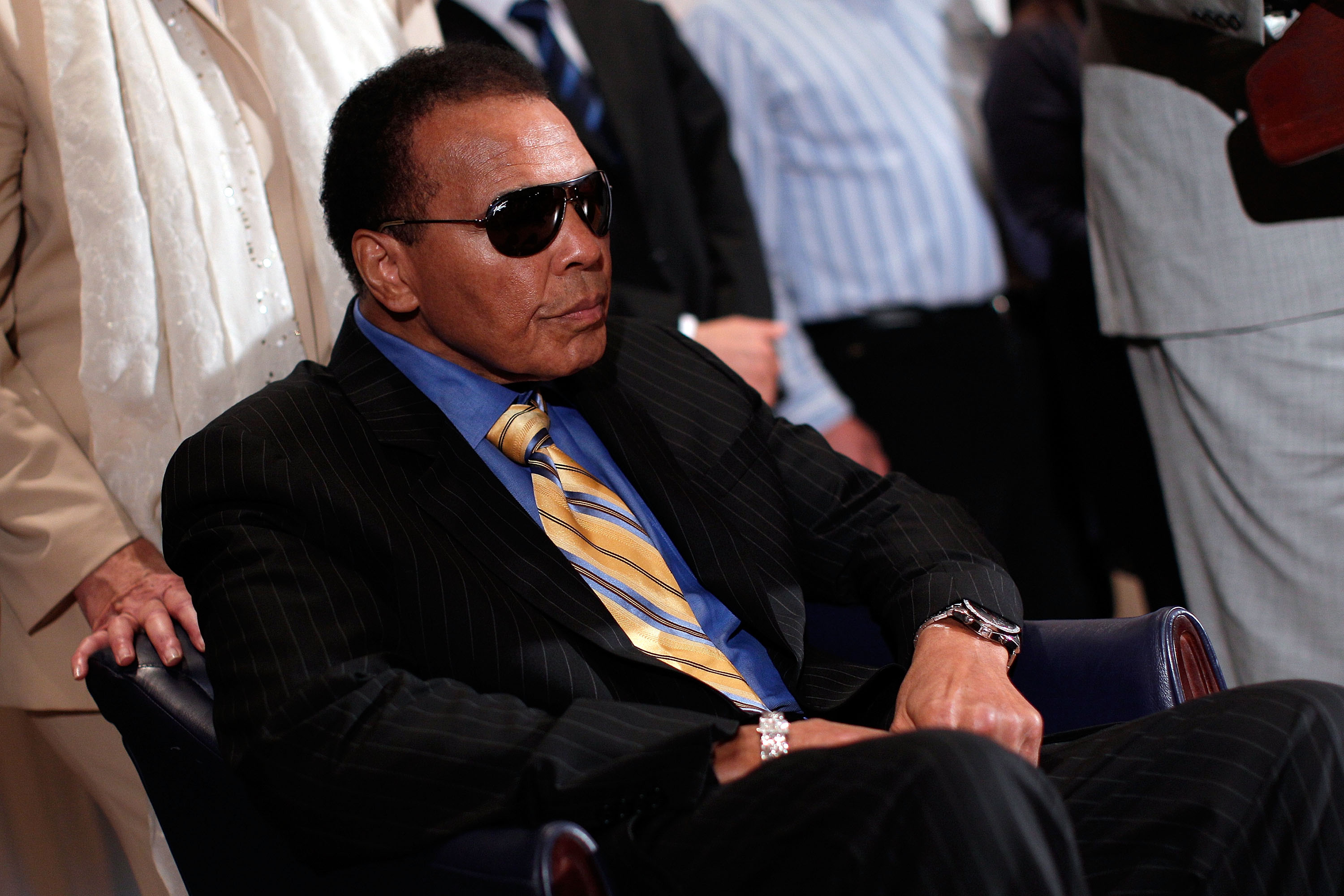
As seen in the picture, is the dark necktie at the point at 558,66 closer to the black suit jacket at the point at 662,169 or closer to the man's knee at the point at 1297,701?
the black suit jacket at the point at 662,169

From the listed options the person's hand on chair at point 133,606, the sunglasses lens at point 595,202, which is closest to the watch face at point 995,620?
the sunglasses lens at point 595,202

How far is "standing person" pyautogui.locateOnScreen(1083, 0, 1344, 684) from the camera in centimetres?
211

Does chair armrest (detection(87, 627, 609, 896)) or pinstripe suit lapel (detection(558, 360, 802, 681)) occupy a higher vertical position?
pinstripe suit lapel (detection(558, 360, 802, 681))

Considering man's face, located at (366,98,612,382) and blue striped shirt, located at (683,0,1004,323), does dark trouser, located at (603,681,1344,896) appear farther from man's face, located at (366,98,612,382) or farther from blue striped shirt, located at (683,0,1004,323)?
blue striped shirt, located at (683,0,1004,323)

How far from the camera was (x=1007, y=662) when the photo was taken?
63.9 inches

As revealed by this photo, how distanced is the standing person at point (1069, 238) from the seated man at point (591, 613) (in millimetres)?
1408

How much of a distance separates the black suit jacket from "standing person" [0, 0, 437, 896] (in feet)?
2.25

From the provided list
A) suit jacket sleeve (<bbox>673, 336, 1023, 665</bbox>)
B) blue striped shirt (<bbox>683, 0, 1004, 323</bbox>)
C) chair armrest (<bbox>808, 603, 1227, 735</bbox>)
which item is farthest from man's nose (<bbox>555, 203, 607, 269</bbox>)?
blue striped shirt (<bbox>683, 0, 1004, 323</bbox>)

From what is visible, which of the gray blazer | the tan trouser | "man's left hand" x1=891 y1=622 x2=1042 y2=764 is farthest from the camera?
the gray blazer

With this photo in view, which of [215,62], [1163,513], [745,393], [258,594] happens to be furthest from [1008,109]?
[258,594]

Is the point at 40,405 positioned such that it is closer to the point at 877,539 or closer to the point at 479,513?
the point at 479,513

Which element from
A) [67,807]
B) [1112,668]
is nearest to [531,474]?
[1112,668]

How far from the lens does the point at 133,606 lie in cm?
170

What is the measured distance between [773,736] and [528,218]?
75 cm
